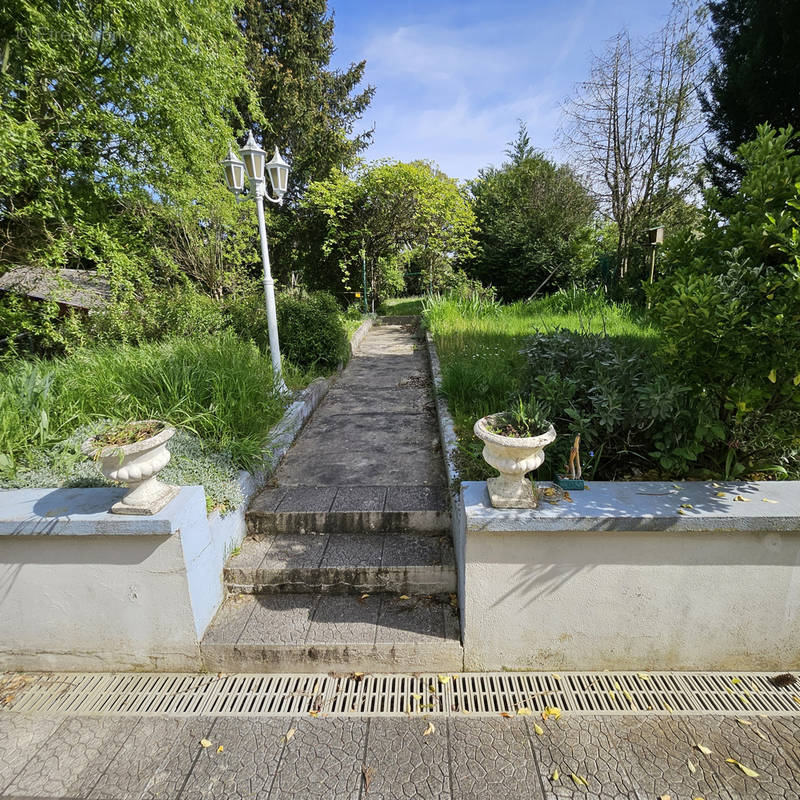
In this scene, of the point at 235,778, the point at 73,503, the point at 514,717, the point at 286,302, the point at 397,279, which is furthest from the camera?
the point at 397,279

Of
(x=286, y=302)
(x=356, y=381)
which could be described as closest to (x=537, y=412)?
(x=356, y=381)

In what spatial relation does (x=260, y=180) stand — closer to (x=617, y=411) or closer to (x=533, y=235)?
(x=617, y=411)

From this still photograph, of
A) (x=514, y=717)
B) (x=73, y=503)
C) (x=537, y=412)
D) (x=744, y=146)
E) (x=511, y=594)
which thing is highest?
(x=744, y=146)

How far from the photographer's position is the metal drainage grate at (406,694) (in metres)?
2.04

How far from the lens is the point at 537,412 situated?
2.25 meters

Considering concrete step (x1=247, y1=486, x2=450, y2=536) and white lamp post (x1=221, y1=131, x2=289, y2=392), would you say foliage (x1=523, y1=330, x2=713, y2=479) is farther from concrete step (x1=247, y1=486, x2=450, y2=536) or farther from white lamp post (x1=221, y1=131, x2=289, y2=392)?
white lamp post (x1=221, y1=131, x2=289, y2=392)

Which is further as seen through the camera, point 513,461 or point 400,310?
point 400,310

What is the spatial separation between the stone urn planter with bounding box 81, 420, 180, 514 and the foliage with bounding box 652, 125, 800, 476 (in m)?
2.68

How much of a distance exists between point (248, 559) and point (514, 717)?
1719mm

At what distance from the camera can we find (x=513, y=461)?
2045mm

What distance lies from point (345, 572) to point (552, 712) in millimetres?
1263

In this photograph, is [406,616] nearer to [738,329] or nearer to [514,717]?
[514,717]

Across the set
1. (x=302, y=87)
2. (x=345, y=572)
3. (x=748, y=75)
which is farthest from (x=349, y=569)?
(x=302, y=87)

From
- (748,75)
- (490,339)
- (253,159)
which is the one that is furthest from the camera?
(748,75)
